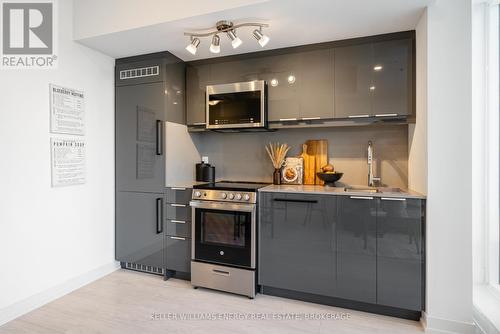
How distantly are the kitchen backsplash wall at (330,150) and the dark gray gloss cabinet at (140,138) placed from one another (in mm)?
596

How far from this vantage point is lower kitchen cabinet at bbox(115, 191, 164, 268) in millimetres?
2996

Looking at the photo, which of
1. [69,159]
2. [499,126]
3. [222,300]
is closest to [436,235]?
[499,126]

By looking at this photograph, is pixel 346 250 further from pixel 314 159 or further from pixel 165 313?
pixel 165 313

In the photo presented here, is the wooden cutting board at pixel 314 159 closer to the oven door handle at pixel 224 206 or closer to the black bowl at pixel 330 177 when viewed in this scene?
the black bowl at pixel 330 177

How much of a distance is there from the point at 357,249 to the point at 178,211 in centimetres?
177

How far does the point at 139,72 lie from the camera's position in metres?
3.05

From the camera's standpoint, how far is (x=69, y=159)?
2645mm

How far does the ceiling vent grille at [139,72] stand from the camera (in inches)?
117

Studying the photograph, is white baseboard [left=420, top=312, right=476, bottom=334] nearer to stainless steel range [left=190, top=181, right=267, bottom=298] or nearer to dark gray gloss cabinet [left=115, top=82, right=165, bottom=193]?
stainless steel range [left=190, top=181, right=267, bottom=298]

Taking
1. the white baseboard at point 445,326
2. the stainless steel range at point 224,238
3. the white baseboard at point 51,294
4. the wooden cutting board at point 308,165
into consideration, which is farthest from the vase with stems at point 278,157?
the white baseboard at point 51,294

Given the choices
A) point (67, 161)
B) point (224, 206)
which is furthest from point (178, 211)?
point (67, 161)

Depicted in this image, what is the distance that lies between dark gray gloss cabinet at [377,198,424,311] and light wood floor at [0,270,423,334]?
22 centimetres

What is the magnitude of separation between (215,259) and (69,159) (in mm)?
1680

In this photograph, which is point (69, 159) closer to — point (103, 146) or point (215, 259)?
point (103, 146)
